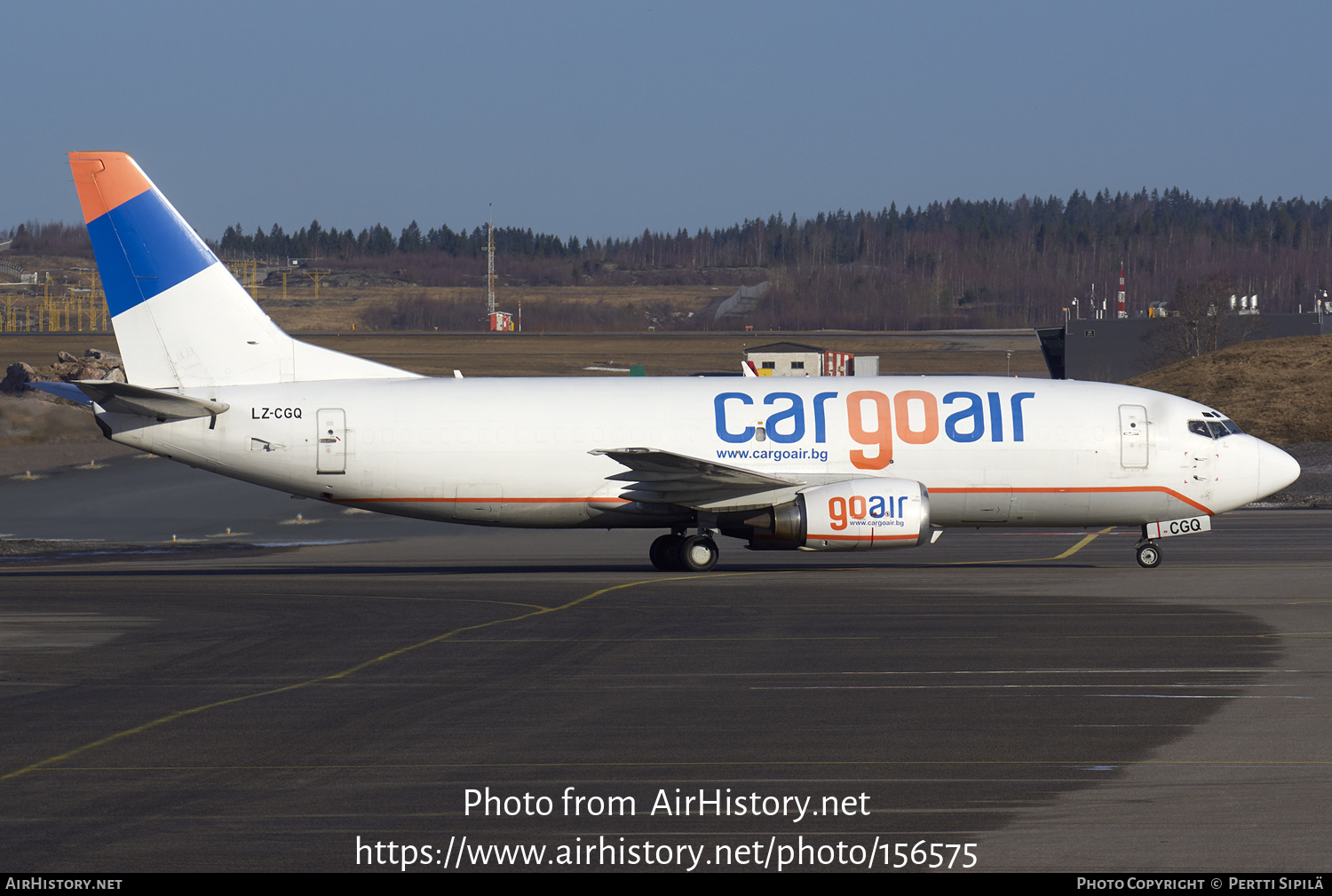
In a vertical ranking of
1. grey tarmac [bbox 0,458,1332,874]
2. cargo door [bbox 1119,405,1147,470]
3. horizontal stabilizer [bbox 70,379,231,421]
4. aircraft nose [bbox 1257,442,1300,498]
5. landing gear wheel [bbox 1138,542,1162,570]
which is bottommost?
landing gear wheel [bbox 1138,542,1162,570]

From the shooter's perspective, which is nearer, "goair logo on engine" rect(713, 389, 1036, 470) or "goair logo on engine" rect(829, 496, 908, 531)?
"goair logo on engine" rect(829, 496, 908, 531)

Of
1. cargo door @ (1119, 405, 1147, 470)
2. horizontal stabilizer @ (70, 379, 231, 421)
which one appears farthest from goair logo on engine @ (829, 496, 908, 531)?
horizontal stabilizer @ (70, 379, 231, 421)

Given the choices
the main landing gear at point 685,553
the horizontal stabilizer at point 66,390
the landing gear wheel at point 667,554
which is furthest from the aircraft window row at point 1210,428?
the horizontal stabilizer at point 66,390

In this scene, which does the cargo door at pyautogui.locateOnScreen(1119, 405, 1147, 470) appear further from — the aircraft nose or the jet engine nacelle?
the jet engine nacelle

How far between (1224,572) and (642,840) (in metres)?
22.0

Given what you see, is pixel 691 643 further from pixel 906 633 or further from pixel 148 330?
pixel 148 330

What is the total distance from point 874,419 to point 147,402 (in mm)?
15423

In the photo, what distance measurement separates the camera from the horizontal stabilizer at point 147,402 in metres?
28.7

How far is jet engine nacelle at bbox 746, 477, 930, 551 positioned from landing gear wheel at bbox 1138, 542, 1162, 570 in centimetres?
504

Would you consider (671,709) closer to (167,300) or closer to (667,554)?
(667,554)

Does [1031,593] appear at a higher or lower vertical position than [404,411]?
lower

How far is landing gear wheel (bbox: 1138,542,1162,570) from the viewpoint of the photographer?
3036 cm
